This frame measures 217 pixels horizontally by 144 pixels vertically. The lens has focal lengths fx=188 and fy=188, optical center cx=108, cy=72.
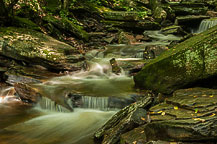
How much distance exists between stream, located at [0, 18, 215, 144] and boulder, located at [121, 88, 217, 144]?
5.39ft

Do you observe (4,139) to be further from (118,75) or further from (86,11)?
(86,11)

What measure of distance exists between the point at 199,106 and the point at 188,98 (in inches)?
22.4

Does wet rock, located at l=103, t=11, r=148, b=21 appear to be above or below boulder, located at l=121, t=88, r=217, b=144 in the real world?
above

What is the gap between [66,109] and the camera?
5781 millimetres

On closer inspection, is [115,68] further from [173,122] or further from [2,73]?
[173,122]

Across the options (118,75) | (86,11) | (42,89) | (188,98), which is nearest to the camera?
(188,98)

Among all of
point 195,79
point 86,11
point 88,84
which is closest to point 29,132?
point 88,84

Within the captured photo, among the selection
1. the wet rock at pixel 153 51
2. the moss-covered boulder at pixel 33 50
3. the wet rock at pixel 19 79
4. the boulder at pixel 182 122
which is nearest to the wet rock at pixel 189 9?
the wet rock at pixel 153 51

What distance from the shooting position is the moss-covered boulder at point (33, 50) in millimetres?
7676

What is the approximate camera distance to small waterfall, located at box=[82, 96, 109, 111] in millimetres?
5812

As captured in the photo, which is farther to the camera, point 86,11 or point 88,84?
point 86,11

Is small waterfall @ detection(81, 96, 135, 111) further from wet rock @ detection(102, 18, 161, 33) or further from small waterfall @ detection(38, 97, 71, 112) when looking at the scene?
wet rock @ detection(102, 18, 161, 33)

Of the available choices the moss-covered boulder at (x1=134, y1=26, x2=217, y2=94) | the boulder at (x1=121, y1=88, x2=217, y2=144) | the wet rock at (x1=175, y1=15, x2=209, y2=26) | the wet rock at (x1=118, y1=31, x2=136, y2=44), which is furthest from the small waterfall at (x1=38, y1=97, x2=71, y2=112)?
the wet rock at (x1=175, y1=15, x2=209, y2=26)

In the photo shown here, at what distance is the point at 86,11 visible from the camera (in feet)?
49.0
